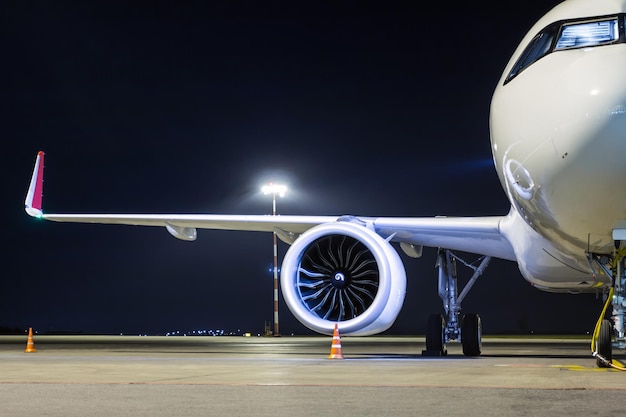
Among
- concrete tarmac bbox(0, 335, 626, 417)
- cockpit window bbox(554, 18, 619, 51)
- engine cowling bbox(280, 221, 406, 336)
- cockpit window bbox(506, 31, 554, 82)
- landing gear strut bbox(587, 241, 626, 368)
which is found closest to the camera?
concrete tarmac bbox(0, 335, 626, 417)

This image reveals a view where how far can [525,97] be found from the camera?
9727mm

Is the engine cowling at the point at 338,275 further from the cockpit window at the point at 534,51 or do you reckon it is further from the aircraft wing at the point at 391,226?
the cockpit window at the point at 534,51

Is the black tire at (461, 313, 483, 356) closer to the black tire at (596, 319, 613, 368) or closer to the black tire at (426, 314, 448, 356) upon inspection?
the black tire at (426, 314, 448, 356)

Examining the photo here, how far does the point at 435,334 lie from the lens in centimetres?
1670

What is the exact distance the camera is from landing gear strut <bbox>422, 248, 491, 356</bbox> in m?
16.8

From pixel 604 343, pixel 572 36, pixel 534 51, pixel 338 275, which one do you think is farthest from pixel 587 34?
pixel 338 275

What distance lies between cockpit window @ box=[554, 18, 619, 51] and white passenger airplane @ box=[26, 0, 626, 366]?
12 mm

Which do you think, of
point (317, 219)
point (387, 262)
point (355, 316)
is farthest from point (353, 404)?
point (317, 219)

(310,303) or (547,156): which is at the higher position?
(547,156)

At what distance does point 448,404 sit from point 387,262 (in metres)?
7.09

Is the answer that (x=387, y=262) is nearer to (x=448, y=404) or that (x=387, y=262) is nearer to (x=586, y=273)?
(x=586, y=273)

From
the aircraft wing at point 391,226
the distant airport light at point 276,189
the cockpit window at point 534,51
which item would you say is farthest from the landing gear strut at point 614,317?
the distant airport light at point 276,189

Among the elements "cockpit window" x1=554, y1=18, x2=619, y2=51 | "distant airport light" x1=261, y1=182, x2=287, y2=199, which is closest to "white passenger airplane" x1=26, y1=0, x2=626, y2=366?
"cockpit window" x1=554, y1=18, x2=619, y2=51

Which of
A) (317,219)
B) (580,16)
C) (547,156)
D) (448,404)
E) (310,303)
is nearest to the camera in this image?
(448,404)
